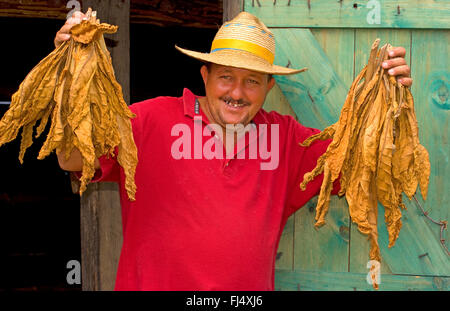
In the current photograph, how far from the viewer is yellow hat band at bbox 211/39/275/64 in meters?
2.49

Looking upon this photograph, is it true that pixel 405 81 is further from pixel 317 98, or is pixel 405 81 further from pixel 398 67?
pixel 317 98

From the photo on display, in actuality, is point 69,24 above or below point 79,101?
above

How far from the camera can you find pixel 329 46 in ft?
9.29

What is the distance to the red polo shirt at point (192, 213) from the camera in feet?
8.00

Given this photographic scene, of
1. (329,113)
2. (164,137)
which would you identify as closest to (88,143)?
(164,137)

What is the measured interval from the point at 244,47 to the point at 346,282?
4.28 ft

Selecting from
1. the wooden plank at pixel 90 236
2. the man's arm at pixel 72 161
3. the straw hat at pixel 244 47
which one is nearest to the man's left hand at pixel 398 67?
the straw hat at pixel 244 47

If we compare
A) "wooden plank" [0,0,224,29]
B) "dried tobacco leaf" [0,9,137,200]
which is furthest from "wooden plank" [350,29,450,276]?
"wooden plank" [0,0,224,29]

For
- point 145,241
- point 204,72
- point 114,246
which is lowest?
point 114,246

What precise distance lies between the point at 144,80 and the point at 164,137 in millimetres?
3929

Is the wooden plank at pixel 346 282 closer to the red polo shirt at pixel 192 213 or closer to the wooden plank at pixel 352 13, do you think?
the red polo shirt at pixel 192 213

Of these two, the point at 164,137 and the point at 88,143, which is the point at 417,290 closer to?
the point at 164,137

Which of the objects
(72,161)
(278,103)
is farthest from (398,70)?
(72,161)

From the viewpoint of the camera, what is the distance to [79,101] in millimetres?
1941
